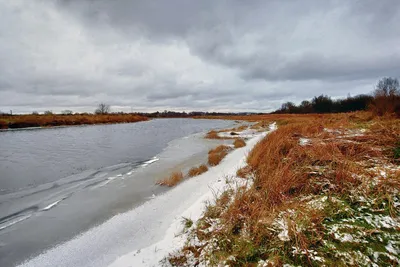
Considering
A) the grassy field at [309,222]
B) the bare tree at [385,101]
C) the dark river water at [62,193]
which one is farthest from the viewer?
the bare tree at [385,101]

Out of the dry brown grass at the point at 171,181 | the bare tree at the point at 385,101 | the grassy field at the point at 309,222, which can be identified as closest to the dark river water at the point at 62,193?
the dry brown grass at the point at 171,181

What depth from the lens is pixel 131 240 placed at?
4105 millimetres

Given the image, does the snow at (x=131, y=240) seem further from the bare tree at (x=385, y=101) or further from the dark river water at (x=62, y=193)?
the bare tree at (x=385, y=101)

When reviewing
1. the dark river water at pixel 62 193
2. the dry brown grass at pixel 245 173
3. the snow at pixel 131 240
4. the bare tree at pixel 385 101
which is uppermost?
the bare tree at pixel 385 101

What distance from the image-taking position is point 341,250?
2.52 meters

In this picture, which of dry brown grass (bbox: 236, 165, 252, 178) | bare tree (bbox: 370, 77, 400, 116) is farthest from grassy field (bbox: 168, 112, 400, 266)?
bare tree (bbox: 370, 77, 400, 116)

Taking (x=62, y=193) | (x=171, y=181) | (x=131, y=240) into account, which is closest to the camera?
(x=131, y=240)

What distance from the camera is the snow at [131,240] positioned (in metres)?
3.45

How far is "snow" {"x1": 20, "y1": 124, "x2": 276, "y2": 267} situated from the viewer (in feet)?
11.3

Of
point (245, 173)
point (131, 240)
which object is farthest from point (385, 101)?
point (131, 240)

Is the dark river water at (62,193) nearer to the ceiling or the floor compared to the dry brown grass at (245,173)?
nearer to the floor

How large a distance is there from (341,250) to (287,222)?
2.20 feet

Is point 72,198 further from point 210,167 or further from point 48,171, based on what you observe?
point 210,167

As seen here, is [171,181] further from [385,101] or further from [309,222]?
[385,101]
